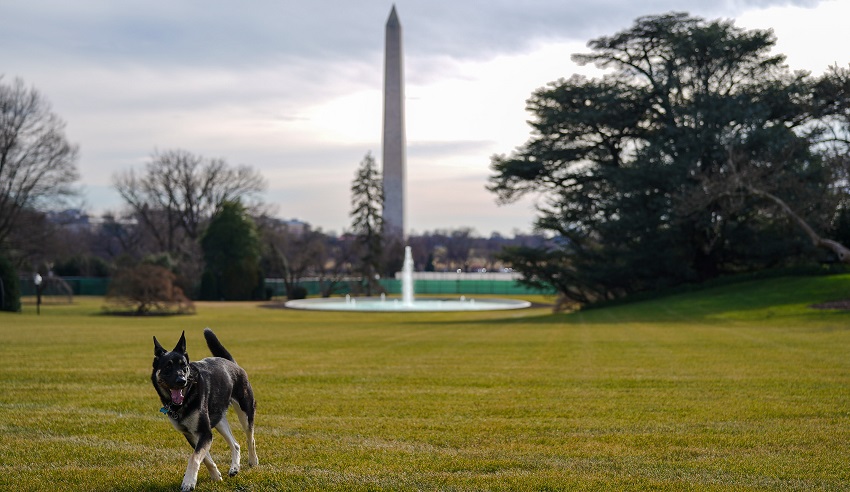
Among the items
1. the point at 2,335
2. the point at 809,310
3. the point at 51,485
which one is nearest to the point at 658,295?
the point at 809,310

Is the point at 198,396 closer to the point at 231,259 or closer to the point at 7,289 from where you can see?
the point at 7,289

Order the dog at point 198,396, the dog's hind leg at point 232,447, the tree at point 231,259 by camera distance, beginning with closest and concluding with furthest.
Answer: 1. the dog at point 198,396
2. the dog's hind leg at point 232,447
3. the tree at point 231,259

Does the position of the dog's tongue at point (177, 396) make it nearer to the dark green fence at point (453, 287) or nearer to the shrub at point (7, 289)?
the shrub at point (7, 289)

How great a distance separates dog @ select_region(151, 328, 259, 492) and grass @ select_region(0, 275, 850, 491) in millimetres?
436

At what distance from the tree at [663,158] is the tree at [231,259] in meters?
26.4

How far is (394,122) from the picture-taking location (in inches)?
2379

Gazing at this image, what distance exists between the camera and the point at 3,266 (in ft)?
136

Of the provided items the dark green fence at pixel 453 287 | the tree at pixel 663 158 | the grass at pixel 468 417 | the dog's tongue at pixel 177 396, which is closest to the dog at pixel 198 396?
the dog's tongue at pixel 177 396

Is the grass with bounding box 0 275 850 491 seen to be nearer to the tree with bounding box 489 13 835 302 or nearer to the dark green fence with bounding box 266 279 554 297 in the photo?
the tree with bounding box 489 13 835 302

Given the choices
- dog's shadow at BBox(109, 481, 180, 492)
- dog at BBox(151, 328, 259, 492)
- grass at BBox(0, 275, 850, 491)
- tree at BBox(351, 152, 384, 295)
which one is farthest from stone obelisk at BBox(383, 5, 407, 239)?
dog's shadow at BBox(109, 481, 180, 492)

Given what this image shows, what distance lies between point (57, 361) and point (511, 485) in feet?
41.9

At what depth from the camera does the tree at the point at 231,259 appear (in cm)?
6506

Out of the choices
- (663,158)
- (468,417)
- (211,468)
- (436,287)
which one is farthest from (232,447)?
(436,287)

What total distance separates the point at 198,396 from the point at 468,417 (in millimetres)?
4545
